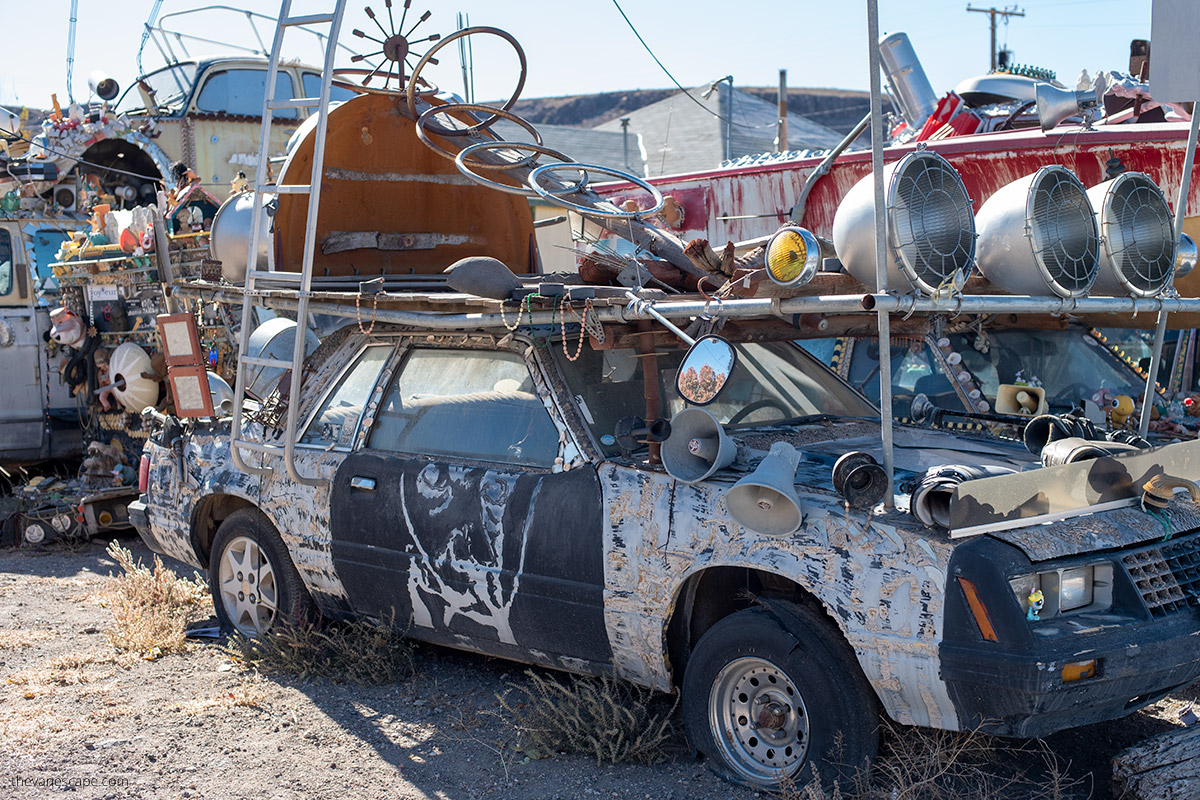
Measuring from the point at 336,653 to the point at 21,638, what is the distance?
207 centimetres

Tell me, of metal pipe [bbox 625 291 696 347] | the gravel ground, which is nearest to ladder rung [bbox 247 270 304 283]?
the gravel ground

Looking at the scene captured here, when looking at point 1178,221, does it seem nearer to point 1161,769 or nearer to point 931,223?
point 931,223

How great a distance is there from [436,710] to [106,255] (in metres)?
6.18

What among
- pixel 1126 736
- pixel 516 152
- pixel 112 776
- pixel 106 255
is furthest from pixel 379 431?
pixel 106 255

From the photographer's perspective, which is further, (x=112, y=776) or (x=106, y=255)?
(x=106, y=255)

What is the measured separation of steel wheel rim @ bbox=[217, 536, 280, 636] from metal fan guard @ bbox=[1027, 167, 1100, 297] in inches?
150

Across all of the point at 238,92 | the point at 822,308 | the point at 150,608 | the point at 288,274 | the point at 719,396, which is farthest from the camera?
the point at 238,92

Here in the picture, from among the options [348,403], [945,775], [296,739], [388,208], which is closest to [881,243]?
[945,775]

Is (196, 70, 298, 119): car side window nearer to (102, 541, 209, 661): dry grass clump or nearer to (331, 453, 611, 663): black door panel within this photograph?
(102, 541, 209, 661): dry grass clump

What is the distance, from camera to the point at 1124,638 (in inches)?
136

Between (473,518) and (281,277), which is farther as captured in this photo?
(281,277)

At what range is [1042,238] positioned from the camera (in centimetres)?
398

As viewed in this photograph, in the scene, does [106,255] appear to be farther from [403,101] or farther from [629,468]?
[629,468]

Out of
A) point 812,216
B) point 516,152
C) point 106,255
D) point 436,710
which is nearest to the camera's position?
point 436,710
